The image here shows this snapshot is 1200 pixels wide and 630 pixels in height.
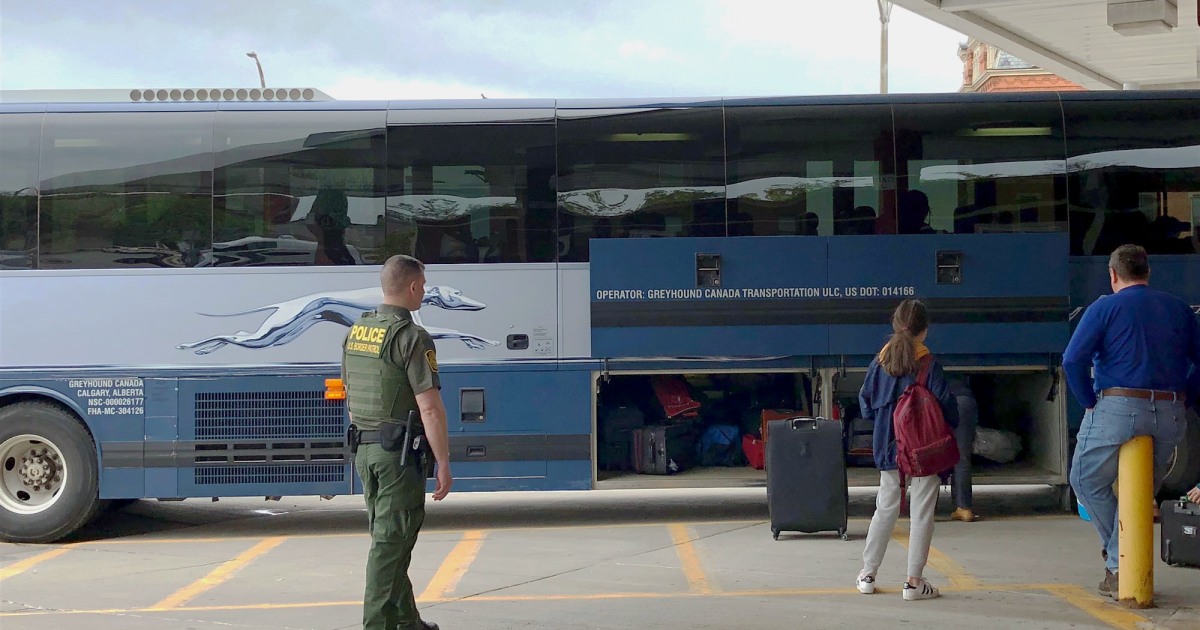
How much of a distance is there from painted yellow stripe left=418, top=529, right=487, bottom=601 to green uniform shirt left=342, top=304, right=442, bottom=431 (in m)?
1.90

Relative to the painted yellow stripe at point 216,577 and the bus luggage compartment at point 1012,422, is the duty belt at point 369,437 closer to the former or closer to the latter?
the painted yellow stripe at point 216,577

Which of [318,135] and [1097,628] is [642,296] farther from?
[1097,628]

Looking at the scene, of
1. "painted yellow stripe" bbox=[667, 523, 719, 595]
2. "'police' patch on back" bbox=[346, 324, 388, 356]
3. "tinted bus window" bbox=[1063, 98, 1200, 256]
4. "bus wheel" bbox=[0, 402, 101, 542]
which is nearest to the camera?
"'police' patch on back" bbox=[346, 324, 388, 356]

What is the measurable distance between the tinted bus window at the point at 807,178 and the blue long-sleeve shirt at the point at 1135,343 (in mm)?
3543

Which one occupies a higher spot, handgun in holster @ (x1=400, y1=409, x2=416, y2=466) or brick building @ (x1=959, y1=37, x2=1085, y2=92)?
brick building @ (x1=959, y1=37, x2=1085, y2=92)

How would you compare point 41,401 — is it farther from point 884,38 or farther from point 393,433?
point 884,38

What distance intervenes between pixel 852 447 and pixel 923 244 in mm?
1975

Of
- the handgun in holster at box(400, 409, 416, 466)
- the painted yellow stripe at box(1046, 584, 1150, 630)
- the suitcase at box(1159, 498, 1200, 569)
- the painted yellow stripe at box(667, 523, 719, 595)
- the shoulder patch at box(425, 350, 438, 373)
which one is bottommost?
the painted yellow stripe at box(667, 523, 719, 595)

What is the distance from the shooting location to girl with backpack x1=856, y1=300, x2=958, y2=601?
22.3 ft

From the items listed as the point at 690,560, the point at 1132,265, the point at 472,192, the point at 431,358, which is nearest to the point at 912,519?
the point at 1132,265

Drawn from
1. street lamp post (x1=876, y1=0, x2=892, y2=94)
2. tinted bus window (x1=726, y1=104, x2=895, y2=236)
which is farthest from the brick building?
tinted bus window (x1=726, y1=104, x2=895, y2=236)

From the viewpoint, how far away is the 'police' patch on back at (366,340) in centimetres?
579

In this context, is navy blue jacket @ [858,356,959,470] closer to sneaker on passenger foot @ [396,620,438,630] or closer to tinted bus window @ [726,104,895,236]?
sneaker on passenger foot @ [396,620,438,630]

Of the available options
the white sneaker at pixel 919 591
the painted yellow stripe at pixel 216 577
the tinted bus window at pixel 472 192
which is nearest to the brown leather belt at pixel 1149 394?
the white sneaker at pixel 919 591
